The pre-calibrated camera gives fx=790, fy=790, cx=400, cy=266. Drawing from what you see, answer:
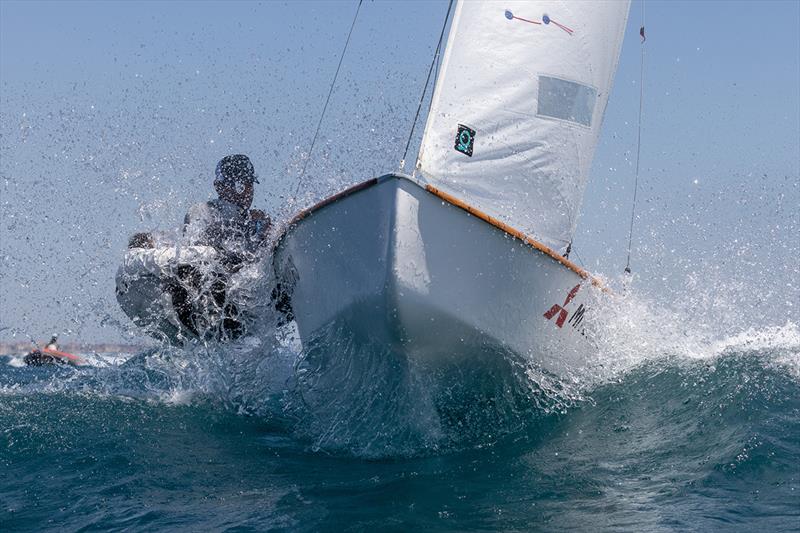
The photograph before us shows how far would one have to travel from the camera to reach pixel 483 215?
4395mm

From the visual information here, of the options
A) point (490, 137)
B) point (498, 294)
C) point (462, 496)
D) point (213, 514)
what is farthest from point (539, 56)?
point (213, 514)

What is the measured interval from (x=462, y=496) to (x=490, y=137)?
273 cm

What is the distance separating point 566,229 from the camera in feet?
20.1

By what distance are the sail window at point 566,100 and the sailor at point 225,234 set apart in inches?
91.1

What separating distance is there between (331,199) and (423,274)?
714 mm

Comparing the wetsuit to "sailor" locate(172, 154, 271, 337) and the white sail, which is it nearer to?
"sailor" locate(172, 154, 271, 337)

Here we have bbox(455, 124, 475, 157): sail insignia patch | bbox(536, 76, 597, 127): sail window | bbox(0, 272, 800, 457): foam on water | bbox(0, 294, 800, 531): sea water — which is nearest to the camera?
bbox(0, 294, 800, 531): sea water


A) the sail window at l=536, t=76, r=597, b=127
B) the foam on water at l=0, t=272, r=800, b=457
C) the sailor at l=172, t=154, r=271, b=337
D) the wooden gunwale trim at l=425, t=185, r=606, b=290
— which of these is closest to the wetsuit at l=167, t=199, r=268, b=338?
the sailor at l=172, t=154, r=271, b=337

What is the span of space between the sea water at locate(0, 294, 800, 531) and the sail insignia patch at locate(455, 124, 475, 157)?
144 centimetres

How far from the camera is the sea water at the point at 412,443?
3543 mm

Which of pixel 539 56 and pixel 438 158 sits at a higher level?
pixel 539 56

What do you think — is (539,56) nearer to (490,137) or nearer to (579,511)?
(490,137)

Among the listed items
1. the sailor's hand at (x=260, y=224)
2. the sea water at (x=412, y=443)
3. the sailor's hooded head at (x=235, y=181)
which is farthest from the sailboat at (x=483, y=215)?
the sailor's hooded head at (x=235, y=181)

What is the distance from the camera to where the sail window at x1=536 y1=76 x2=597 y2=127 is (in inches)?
237
